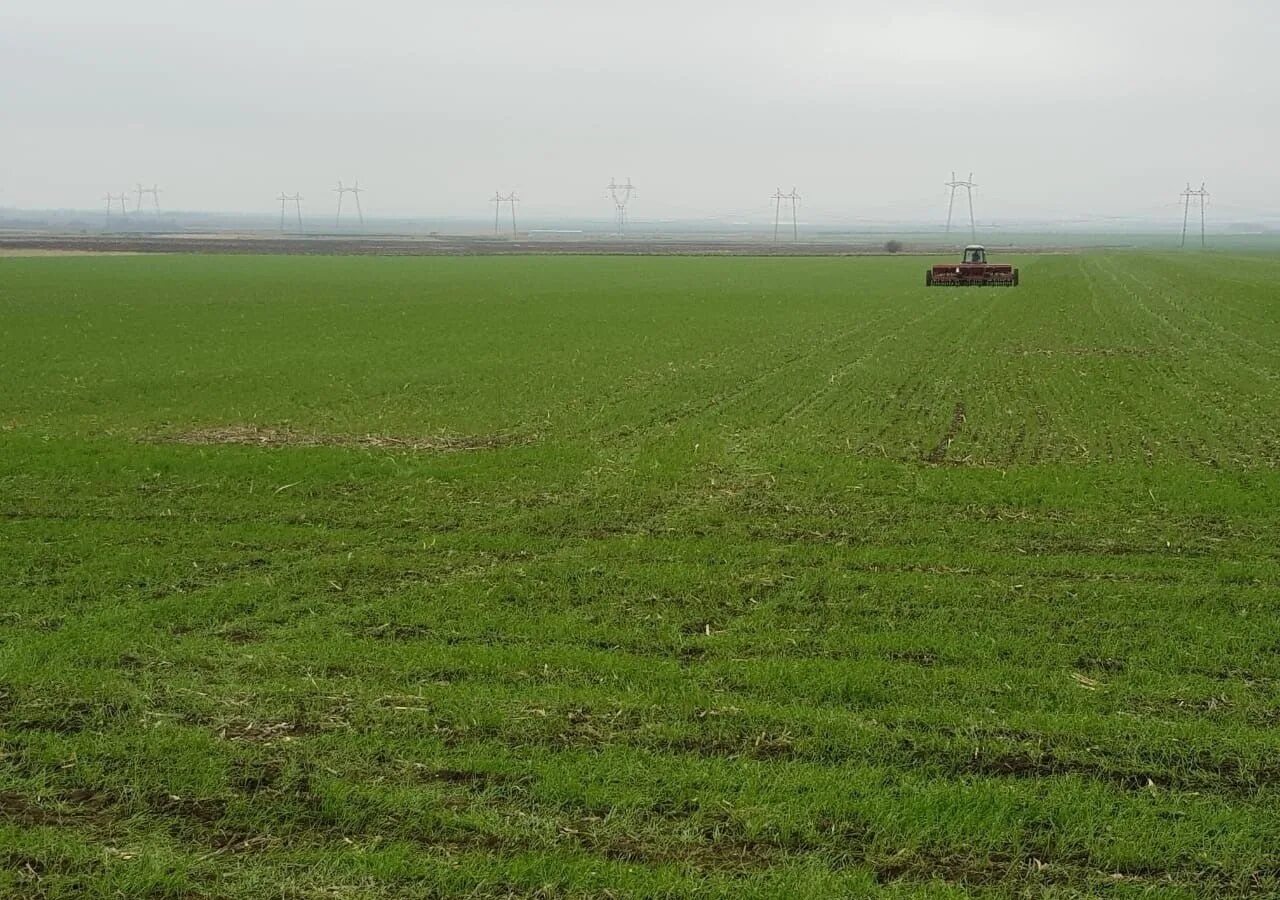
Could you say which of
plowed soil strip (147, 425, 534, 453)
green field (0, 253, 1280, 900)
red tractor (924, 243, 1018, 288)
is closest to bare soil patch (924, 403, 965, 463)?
green field (0, 253, 1280, 900)

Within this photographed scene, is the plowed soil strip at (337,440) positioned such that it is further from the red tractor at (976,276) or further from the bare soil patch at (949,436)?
the red tractor at (976,276)

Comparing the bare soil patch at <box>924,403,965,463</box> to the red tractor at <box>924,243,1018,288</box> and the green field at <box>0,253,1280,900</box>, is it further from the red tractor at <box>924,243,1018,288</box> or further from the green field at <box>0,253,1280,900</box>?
the red tractor at <box>924,243,1018,288</box>

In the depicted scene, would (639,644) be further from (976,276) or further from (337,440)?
(976,276)

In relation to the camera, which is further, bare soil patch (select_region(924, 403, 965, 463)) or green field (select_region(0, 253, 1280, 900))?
bare soil patch (select_region(924, 403, 965, 463))

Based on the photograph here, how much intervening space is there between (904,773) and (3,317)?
134 feet

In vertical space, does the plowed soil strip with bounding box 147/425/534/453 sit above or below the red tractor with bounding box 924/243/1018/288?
below

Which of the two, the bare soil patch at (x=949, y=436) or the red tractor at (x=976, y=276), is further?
the red tractor at (x=976, y=276)

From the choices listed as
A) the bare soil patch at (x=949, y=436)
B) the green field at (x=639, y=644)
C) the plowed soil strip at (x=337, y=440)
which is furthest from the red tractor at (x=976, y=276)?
the plowed soil strip at (x=337, y=440)

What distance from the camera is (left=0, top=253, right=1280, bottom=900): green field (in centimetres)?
577

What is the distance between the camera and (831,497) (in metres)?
13.6

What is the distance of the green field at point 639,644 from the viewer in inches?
227

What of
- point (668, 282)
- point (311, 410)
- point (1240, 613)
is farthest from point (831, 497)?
point (668, 282)

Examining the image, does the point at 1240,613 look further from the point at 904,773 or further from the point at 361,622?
the point at 361,622

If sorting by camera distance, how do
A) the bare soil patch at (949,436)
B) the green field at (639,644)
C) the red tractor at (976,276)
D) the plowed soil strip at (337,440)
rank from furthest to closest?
1. the red tractor at (976,276)
2. the plowed soil strip at (337,440)
3. the bare soil patch at (949,436)
4. the green field at (639,644)
